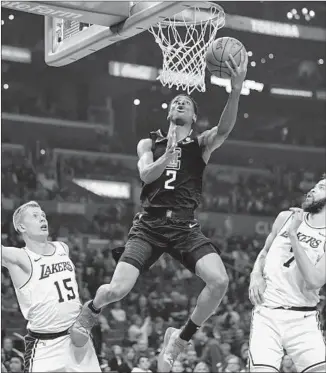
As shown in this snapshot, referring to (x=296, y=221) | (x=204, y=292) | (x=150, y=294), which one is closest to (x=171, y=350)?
(x=204, y=292)

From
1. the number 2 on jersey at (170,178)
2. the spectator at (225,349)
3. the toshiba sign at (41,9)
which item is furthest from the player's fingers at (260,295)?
the spectator at (225,349)

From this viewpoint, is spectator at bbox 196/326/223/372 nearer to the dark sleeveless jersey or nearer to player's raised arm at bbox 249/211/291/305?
player's raised arm at bbox 249/211/291/305

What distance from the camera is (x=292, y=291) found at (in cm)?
601

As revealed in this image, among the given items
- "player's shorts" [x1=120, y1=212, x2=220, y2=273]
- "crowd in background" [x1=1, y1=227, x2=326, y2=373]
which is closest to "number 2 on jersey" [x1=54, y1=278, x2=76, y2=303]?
"player's shorts" [x1=120, y1=212, x2=220, y2=273]

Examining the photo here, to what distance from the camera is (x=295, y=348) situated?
589 centimetres

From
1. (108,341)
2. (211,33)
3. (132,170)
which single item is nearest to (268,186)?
(132,170)

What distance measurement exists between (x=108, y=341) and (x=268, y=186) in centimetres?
868

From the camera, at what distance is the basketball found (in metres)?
5.84

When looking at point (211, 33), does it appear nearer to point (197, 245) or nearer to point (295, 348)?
point (197, 245)

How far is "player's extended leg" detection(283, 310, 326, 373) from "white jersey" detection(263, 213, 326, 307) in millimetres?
105

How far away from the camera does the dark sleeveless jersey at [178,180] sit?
6004mm

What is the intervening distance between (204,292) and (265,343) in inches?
22.2

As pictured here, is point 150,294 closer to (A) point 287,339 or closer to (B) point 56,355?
(B) point 56,355

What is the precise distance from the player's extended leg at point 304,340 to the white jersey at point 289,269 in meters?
0.11
